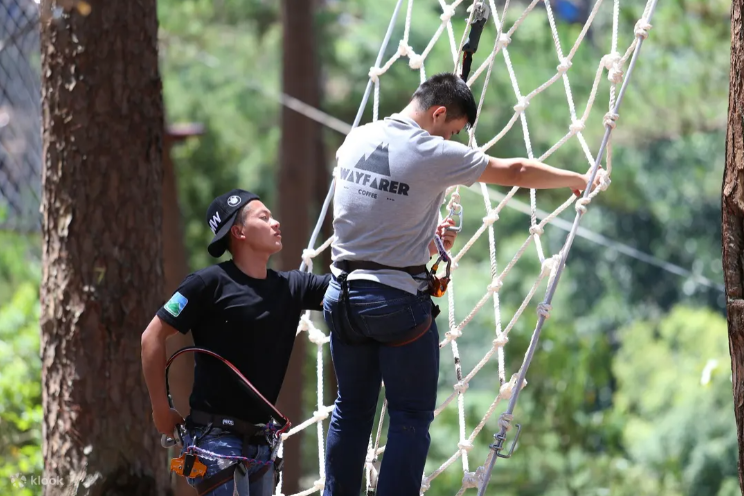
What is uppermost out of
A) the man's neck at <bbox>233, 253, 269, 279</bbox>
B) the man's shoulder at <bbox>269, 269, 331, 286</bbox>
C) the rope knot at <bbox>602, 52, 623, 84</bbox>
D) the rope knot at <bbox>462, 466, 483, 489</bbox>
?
the rope knot at <bbox>602, 52, 623, 84</bbox>

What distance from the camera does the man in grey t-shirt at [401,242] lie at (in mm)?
2283

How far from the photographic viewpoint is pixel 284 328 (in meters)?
2.38

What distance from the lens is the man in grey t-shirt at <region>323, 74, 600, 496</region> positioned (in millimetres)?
2283

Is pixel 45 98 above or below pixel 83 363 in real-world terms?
above

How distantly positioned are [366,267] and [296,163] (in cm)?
649

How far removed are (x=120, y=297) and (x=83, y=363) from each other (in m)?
0.20

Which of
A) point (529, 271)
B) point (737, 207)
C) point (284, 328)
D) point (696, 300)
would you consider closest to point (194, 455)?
point (284, 328)

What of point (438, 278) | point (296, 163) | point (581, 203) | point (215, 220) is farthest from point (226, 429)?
point (296, 163)

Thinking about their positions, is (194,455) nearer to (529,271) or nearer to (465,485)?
(465,485)

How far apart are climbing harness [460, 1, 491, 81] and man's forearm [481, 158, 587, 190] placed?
0.41 meters

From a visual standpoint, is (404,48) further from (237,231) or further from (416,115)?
(237,231)

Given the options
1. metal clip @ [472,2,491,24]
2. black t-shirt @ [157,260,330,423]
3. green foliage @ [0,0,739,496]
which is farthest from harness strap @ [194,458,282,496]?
green foliage @ [0,0,739,496]

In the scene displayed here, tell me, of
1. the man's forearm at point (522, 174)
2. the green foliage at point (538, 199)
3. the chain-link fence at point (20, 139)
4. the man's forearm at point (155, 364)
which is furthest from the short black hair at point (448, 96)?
the chain-link fence at point (20, 139)

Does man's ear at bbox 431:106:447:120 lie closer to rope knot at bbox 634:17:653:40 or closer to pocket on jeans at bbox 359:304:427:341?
pocket on jeans at bbox 359:304:427:341
